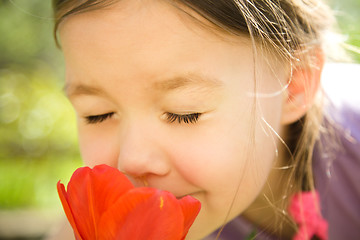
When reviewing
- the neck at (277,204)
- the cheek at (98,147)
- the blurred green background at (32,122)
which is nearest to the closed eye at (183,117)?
the cheek at (98,147)

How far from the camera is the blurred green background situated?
9.49ft

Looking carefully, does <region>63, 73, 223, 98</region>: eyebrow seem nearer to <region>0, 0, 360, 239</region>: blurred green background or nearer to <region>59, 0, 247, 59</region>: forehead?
<region>59, 0, 247, 59</region>: forehead

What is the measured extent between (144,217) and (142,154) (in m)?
0.31

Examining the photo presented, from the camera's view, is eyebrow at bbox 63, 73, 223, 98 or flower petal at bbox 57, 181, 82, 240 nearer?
flower petal at bbox 57, 181, 82, 240

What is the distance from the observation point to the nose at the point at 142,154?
102 cm

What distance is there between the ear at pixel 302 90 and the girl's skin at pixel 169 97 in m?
0.21

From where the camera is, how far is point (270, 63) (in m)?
1.19

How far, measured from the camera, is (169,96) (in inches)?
41.3

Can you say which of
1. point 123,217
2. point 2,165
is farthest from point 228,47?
point 2,165

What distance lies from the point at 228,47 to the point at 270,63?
151mm

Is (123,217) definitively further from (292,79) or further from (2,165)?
(2,165)

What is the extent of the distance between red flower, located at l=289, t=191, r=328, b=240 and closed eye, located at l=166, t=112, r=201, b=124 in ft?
2.37

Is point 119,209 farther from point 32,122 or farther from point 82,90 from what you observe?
point 32,122

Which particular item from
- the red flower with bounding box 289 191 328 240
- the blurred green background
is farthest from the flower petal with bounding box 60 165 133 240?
the blurred green background
